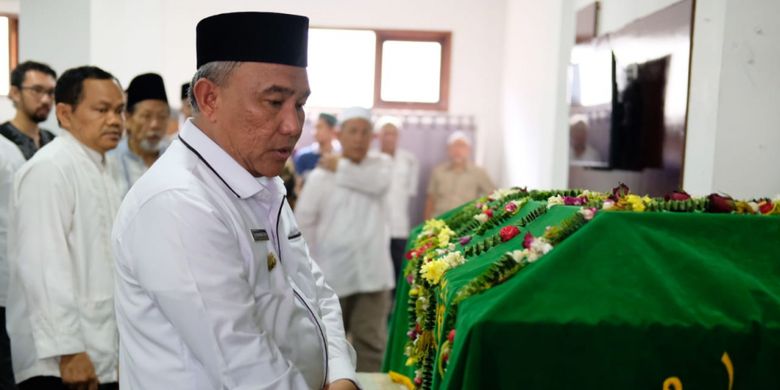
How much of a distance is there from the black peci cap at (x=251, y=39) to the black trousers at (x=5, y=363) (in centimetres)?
197

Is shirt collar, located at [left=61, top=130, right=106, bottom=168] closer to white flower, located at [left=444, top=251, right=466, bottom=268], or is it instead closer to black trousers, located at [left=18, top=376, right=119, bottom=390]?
black trousers, located at [left=18, top=376, right=119, bottom=390]

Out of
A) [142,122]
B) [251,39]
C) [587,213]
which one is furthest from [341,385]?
[142,122]

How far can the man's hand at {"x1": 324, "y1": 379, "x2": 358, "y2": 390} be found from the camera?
156 centimetres

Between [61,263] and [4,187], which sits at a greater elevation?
[4,187]

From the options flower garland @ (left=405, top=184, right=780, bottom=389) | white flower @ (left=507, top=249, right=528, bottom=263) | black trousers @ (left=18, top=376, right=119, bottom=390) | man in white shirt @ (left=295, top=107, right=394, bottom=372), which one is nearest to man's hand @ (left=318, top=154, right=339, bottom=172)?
man in white shirt @ (left=295, top=107, right=394, bottom=372)

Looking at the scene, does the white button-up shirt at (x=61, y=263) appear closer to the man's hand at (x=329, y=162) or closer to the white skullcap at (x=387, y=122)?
the man's hand at (x=329, y=162)

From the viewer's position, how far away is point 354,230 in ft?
15.1

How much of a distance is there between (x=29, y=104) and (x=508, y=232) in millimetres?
3104

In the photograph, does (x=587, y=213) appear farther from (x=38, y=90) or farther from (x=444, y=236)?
(x=38, y=90)

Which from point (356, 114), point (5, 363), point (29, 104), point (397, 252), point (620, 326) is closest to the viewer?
point (620, 326)

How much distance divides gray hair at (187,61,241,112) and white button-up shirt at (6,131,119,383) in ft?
3.71

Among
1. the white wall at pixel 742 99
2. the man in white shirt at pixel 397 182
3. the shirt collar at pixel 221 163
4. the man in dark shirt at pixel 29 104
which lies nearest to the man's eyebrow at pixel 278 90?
the shirt collar at pixel 221 163

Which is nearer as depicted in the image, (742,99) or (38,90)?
(742,99)

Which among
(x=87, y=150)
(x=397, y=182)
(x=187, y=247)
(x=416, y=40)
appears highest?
(x=416, y=40)
